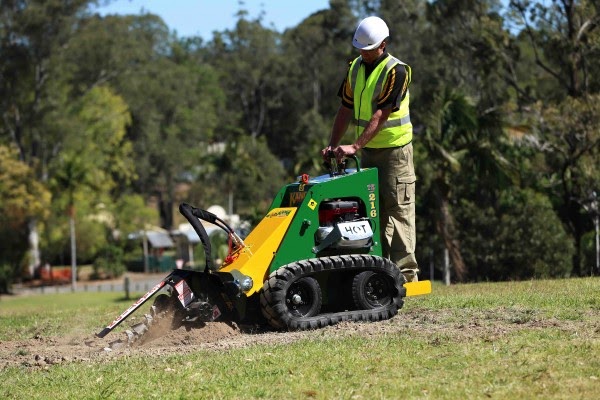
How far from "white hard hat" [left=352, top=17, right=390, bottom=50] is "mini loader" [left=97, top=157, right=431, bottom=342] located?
1.23 m

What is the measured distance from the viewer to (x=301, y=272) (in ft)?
32.6

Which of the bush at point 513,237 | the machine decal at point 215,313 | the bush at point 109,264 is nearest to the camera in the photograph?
the machine decal at point 215,313

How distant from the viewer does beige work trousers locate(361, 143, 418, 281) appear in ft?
35.8

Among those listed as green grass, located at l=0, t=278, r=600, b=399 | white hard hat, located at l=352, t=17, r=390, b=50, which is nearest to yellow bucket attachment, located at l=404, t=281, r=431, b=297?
green grass, located at l=0, t=278, r=600, b=399

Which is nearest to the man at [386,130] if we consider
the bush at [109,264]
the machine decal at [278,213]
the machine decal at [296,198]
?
the machine decal at [296,198]

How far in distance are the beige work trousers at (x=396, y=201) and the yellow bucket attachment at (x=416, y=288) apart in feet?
0.64

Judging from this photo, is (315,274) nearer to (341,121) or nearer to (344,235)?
(344,235)

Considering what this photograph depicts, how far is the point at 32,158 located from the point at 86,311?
183 feet

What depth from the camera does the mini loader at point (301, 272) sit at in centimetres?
993

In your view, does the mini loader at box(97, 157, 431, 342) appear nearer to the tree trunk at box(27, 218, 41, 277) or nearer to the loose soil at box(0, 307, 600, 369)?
the loose soil at box(0, 307, 600, 369)

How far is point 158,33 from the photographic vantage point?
100 metres

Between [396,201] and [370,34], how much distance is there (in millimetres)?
1709

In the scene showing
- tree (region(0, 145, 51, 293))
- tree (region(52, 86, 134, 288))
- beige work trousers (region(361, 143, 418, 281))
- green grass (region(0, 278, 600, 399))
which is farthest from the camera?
tree (region(52, 86, 134, 288))

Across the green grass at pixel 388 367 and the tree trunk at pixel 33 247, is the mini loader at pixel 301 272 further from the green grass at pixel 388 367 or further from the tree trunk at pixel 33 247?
the tree trunk at pixel 33 247
